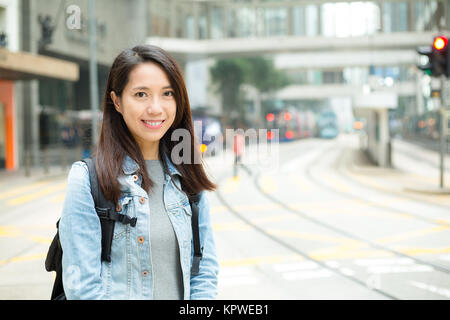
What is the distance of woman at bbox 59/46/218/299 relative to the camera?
1.78m

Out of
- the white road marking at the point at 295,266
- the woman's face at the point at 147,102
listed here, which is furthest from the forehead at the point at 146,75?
the white road marking at the point at 295,266

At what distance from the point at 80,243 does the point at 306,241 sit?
5.77m

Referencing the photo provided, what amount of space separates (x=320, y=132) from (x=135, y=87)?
130 feet

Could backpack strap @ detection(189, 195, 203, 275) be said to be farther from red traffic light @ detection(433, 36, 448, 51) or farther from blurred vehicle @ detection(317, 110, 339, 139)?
blurred vehicle @ detection(317, 110, 339, 139)

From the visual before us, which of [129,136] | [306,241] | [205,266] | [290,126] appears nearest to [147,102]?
[129,136]

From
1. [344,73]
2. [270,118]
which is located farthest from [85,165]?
[344,73]

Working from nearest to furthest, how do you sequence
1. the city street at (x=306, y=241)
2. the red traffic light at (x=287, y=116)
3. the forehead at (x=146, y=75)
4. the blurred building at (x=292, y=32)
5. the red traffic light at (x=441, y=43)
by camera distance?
the forehead at (x=146, y=75)
the city street at (x=306, y=241)
the red traffic light at (x=441, y=43)
the blurred building at (x=292, y=32)
the red traffic light at (x=287, y=116)

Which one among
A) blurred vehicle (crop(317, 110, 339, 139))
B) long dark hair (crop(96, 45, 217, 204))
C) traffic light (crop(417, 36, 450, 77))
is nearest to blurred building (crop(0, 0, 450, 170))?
blurred vehicle (crop(317, 110, 339, 139))

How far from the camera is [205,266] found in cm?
210

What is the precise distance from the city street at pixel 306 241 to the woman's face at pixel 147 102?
77cm

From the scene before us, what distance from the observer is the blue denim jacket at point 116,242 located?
1773 mm

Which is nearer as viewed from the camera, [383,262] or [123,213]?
[123,213]

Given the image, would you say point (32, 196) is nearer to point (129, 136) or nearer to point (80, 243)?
point (129, 136)

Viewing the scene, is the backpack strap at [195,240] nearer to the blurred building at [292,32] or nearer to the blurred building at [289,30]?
the blurred building at [292,32]
